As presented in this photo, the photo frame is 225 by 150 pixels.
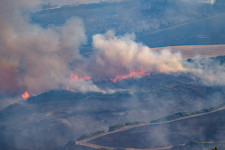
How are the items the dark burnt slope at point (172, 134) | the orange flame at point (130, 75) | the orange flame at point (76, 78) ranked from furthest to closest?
the orange flame at point (76, 78) < the orange flame at point (130, 75) < the dark burnt slope at point (172, 134)

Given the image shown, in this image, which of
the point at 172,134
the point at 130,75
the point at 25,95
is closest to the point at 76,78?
the point at 25,95

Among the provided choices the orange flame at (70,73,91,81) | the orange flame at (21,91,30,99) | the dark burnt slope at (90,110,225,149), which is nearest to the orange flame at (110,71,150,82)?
the orange flame at (70,73,91,81)

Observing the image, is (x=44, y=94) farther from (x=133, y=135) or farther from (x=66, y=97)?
(x=133, y=135)

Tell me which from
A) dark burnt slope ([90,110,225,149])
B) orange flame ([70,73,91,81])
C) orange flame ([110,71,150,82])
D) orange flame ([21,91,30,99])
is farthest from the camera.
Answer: orange flame ([70,73,91,81])

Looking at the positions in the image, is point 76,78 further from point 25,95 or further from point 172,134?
point 172,134

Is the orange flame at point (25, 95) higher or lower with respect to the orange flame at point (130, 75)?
lower

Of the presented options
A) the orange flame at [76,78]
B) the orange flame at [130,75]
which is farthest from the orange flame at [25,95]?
the orange flame at [130,75]

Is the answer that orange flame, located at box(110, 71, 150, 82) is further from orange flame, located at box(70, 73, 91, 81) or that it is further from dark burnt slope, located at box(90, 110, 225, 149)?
dark burnt slope, located at box(90, 110, 225, 149)

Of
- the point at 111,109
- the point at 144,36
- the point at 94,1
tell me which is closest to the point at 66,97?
the point at 111,109

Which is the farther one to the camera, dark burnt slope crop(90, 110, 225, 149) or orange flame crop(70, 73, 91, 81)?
orange flame crop(70, 73, 91, 81)

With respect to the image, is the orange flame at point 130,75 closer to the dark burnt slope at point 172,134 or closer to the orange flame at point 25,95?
the orange flame at point 25,95
